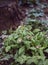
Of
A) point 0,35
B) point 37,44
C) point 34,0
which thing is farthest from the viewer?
point 34,0

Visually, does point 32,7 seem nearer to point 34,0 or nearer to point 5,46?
point 34,0

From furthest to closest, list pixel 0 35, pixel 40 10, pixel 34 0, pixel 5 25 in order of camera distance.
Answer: pixel 34 0 < pixel 40 10 < pixel 5 25 < pixel 0 35

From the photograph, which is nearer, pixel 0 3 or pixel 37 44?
pixel 37 44

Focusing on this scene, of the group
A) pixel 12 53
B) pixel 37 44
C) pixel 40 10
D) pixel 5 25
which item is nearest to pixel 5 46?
pixel 12 53

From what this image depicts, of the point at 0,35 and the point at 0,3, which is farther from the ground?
the point at 0,3

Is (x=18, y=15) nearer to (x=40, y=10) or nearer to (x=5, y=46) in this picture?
(x=40, y=10)
